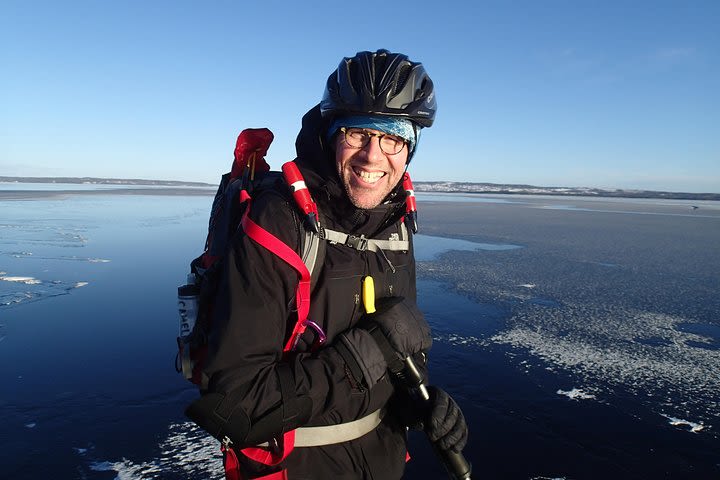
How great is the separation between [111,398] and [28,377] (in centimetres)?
114

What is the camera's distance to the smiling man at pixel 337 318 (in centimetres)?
151

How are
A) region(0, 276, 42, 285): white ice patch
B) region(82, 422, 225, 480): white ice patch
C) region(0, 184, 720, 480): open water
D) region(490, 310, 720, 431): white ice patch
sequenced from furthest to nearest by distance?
1. region(0, 276, 42, 285): white ice patch
2. region(490, 310, 720, 431): white ice patch
3. region(0, 184, 720, 480): open water
4. region(82, 422, 225, 480): white ice patch

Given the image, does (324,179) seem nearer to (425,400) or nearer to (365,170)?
(365,170)

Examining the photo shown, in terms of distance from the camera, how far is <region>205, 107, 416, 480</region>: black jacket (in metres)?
1.50

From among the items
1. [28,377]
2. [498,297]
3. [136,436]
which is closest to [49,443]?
[136,436]

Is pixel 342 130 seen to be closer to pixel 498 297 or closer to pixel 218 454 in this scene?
pixel 218 454

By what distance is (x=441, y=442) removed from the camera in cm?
199

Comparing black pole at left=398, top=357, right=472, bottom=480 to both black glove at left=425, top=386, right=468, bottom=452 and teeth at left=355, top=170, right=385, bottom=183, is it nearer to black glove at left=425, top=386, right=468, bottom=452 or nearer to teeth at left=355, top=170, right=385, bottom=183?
black glove at left=425, top=386, right=468, bottom=452

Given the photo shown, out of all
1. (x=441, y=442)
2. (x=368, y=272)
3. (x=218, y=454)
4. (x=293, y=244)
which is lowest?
(x=218, y=454)

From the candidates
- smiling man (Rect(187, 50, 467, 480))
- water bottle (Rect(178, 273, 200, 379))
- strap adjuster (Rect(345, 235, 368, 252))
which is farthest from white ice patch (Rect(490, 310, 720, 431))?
water bottle (Rect(178, 273, 200, 379))

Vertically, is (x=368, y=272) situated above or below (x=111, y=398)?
above

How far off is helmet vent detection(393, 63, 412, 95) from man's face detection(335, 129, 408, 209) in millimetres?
239

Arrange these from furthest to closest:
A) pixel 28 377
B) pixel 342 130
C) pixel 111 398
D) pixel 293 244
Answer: pixel 28 377
pixel 111 398
pixel 342 130
pixel 293 244

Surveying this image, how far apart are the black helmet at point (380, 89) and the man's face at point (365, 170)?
5.0 inches
